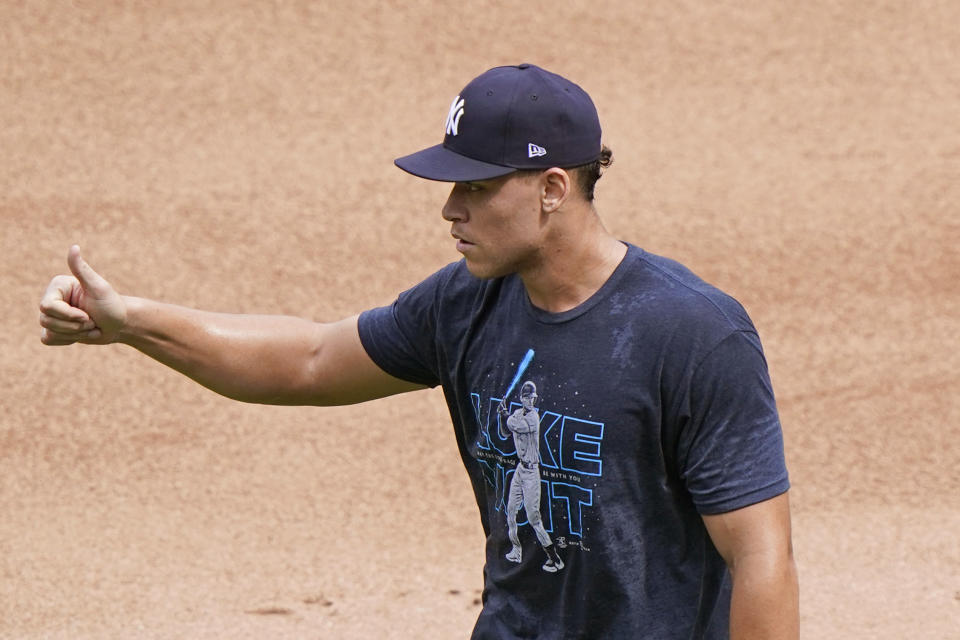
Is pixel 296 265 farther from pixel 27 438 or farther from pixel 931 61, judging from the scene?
pixel 931 61

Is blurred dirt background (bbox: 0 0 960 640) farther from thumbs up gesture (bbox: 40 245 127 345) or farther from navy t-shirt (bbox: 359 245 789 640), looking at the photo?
navy t-shirt (bbox: 359 245 789 640)

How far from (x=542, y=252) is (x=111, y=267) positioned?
5.59 m

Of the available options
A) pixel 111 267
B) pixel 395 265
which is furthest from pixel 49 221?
pixel 395 265

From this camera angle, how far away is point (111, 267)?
8078mm

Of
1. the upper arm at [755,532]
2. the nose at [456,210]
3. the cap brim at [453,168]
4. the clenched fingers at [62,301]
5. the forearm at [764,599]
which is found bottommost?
the forearm at [764,599]

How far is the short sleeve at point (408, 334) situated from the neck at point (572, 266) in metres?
0.35

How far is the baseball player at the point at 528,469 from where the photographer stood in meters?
2.90

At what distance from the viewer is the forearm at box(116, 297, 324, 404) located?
3.36 meters

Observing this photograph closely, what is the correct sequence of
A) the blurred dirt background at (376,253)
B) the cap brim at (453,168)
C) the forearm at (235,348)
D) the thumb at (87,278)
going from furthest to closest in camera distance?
the blurred dirt background at (376,253) → the forearm at (235,348) → the thumb at (87,278) → the cap brim at (453,168)

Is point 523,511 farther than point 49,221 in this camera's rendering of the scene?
No

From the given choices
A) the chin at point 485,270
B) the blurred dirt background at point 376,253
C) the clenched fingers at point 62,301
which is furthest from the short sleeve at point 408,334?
the blurred dirt background at point 376,253

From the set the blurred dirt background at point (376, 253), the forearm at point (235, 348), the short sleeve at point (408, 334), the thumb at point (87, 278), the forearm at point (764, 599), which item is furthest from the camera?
the blurred dirt background at point (376, 253)

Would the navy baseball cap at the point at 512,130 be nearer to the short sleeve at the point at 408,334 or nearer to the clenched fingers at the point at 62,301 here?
the short sleeve at the point at 408,334

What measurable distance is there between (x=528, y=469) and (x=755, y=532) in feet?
1.58
